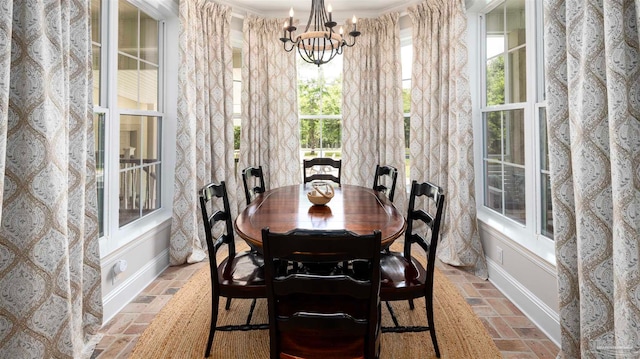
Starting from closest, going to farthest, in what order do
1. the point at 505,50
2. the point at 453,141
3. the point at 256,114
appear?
1. the point at 505,50
2. the point at 453,141
3. the point at 256,114

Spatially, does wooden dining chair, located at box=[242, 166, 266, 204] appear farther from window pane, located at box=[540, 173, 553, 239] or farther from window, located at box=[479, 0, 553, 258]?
window pane, located at box=[540, 173, 553, 239]

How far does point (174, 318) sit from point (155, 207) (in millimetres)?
1398

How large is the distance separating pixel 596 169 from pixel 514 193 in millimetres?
1518

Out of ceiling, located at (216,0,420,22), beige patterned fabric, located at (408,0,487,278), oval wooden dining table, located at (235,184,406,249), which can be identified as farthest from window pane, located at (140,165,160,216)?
beige patterned fabric, located at (408,0,487,278)

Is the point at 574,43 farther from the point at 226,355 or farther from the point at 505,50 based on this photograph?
the point at 226,355

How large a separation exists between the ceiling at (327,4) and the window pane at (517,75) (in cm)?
156

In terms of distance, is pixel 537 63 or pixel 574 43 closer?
pixel 574 43

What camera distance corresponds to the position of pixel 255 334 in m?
2.19

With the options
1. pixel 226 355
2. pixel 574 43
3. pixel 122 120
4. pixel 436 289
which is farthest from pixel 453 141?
pixel 122 120

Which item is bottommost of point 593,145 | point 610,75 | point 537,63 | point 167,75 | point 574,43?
point 593,145

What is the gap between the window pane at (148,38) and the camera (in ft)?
10.4

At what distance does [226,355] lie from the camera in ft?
6.50

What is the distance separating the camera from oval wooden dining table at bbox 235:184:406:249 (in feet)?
5.98

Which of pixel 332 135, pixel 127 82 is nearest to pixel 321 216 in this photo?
pixel 127 82
